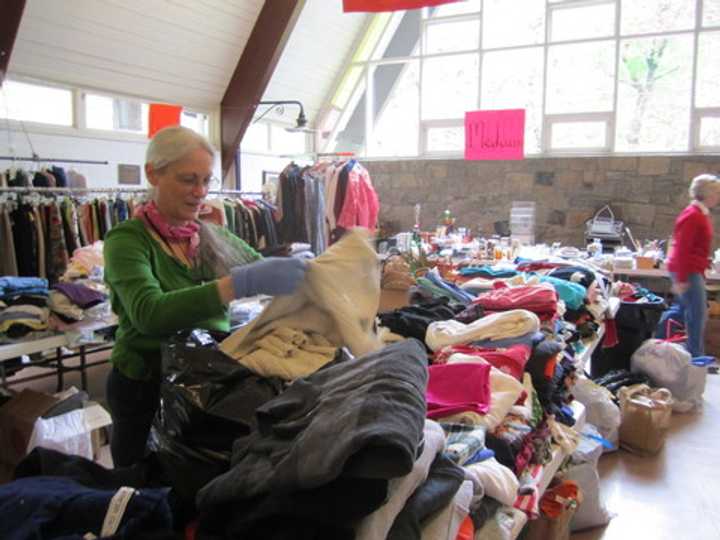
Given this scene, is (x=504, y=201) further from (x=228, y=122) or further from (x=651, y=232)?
(x=228, y=122)

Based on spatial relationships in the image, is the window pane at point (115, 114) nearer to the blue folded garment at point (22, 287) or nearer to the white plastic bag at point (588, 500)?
the blue folded garment at point (22, 287)

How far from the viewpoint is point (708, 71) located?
622 cm

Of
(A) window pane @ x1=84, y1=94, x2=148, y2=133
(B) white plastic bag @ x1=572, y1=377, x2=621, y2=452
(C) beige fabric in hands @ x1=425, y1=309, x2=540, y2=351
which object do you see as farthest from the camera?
(A) window pane @ x1=84, y1=94, x2=148, y2=133

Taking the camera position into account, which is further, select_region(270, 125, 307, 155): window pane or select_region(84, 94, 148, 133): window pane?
select_region(270, 125, 307, 155): window pane

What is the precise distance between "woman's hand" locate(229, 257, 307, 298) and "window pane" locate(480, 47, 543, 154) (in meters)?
6.39

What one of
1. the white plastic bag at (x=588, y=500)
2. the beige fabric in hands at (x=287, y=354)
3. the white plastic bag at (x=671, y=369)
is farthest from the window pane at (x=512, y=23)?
the beige fabric in hands at (x=287, y=354)

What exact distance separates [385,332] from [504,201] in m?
5.48

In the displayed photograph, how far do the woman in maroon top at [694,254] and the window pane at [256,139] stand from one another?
498 cm

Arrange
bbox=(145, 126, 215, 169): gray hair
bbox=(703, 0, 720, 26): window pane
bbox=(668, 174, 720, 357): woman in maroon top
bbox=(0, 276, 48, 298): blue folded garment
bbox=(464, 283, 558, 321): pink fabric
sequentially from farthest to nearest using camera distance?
bbox=(703, 0, 720, 26): window pane → bbox=(668, 174, 720, 357): woman in maroon top → bbox=(0, 276, 48, 298): blue folded garment → bbox=(464, 283, 558, 321): pink fabric → bbox=(145, 126, 215, 169): gray hair

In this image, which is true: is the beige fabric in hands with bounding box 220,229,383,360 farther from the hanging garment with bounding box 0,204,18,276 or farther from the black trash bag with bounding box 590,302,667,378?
the hanging garment with bounding box 0,204,18,276

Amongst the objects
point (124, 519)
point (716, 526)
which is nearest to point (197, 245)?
point (124, 519)

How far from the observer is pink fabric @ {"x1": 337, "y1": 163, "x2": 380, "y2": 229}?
5.91 meters

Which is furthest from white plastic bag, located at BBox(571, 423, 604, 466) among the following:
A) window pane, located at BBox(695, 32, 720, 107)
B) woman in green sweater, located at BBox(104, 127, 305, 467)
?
window pane, located at BBox(695, 32, 720, 107)

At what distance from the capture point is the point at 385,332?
207 cm
